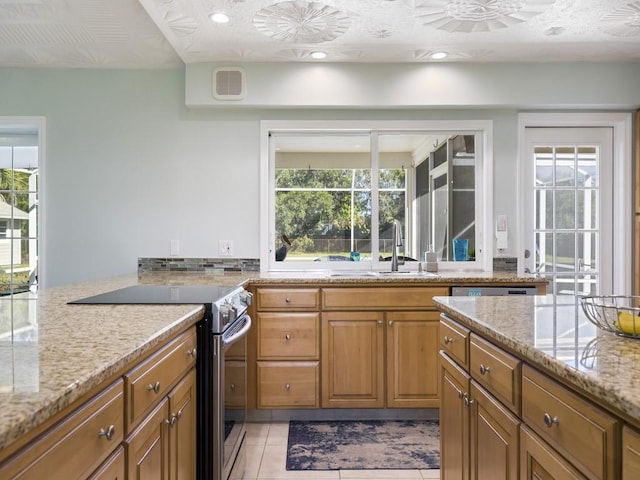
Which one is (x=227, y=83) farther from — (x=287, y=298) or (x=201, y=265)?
(x=287, y=298)

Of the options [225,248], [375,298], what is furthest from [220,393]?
[225,248]

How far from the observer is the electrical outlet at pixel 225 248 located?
3.32 metres

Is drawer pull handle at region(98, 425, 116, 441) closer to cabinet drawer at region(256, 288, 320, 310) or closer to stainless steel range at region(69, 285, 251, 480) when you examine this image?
stainless steel range at region(69, 285, 251, 480)

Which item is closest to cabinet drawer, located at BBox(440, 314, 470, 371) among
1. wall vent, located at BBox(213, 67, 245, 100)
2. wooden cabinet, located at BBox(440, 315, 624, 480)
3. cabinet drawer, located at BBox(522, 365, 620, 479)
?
wooden cabinet, located at BBox(440, 315, 624, 480)

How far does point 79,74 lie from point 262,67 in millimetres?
1400

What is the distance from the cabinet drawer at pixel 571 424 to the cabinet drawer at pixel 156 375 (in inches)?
38.0

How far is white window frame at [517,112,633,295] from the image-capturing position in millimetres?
3301

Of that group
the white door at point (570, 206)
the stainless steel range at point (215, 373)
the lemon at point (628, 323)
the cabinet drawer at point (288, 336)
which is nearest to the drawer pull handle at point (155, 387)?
the stainless steel range at point (215, 373)

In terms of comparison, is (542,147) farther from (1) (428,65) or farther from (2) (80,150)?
(2) (80,150)

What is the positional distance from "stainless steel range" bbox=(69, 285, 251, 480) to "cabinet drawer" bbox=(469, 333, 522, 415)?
927mm

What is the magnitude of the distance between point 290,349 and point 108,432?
1.87m

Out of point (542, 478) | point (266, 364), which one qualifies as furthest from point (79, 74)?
point (542, 478)

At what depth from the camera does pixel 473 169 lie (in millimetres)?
3424

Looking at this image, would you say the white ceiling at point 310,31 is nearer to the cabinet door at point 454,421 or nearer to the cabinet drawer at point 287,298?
the cabinet drawer at point 287,298
